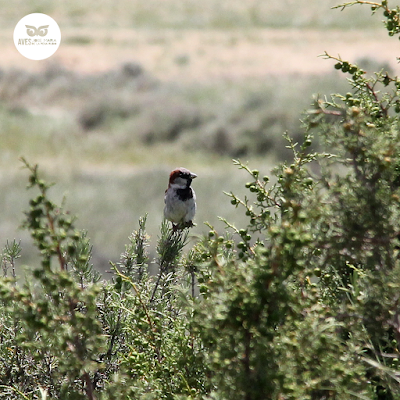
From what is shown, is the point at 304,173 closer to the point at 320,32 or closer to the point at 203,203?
the point at 203,203

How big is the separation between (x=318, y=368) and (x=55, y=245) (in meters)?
0.67

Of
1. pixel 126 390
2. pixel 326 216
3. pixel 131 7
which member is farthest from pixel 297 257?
pixel 131 7

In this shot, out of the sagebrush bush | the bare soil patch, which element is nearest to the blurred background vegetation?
the bare soil patch

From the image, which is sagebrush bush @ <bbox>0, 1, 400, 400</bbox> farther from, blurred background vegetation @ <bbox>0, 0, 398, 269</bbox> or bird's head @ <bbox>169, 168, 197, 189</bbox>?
blurred background vegetation @ <bbox>0, 0, 398, 269</bbox>

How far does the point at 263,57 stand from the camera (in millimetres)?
36969

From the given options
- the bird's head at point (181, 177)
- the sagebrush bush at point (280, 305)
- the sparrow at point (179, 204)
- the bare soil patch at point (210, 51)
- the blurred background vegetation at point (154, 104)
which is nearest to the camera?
the sagebrush bush at point (280, 305)

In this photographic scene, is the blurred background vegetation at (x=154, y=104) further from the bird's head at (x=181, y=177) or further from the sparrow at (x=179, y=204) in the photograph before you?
the sparrow at (x=179, y=204)

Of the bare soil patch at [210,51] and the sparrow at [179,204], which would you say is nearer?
the sparrow at [179,204]

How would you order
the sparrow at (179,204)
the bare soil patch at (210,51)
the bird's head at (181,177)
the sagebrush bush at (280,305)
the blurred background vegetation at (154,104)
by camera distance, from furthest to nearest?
the bare soil patch at (210,51), the blurred background vegetation at (154,104), the bird's head at (181,177), the sparrow at (179,204), the sagebrush bush at (280,305)

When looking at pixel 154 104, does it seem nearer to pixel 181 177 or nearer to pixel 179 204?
pixel 181 177

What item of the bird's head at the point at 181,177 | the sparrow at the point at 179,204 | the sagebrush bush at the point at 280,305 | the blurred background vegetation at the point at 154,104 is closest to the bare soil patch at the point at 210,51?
the blurred background vegetation at the point at 154,104

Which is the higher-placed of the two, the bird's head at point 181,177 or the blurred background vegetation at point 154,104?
the blurred background vegetation at point 154,104

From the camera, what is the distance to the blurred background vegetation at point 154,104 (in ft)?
56.7

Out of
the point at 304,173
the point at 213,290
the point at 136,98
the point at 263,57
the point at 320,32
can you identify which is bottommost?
the point at 213,290
